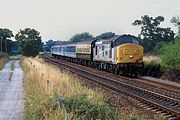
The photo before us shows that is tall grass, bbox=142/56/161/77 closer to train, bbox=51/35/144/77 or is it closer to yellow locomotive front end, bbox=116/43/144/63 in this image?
train, bbox=51/35/144/77

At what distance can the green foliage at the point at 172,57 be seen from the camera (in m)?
26.8

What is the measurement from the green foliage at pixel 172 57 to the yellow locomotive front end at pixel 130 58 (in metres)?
2.43

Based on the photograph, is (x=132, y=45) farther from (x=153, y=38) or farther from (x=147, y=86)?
(x=153, y=38)

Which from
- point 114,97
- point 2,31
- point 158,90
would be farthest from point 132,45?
point 2,31

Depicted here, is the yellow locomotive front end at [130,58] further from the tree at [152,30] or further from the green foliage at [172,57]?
the tree at [152,30]

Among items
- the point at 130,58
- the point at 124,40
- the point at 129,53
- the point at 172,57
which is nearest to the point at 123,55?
the point at 129,53

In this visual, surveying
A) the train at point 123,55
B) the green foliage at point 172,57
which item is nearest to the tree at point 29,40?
the train at point 123,55

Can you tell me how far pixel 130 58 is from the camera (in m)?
30.4

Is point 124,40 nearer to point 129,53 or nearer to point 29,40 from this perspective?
point 129,53

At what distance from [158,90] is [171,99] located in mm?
4065

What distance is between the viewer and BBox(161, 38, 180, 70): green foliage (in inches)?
1057

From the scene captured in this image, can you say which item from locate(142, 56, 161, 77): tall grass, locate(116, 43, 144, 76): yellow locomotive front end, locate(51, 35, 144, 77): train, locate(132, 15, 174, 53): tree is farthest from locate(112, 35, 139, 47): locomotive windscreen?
locate(132, 15, 174, 53): tree

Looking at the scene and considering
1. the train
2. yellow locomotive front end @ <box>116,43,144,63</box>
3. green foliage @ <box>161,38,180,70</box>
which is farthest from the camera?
the train

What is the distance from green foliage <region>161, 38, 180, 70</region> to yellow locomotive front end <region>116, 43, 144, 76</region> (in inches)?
95.8
